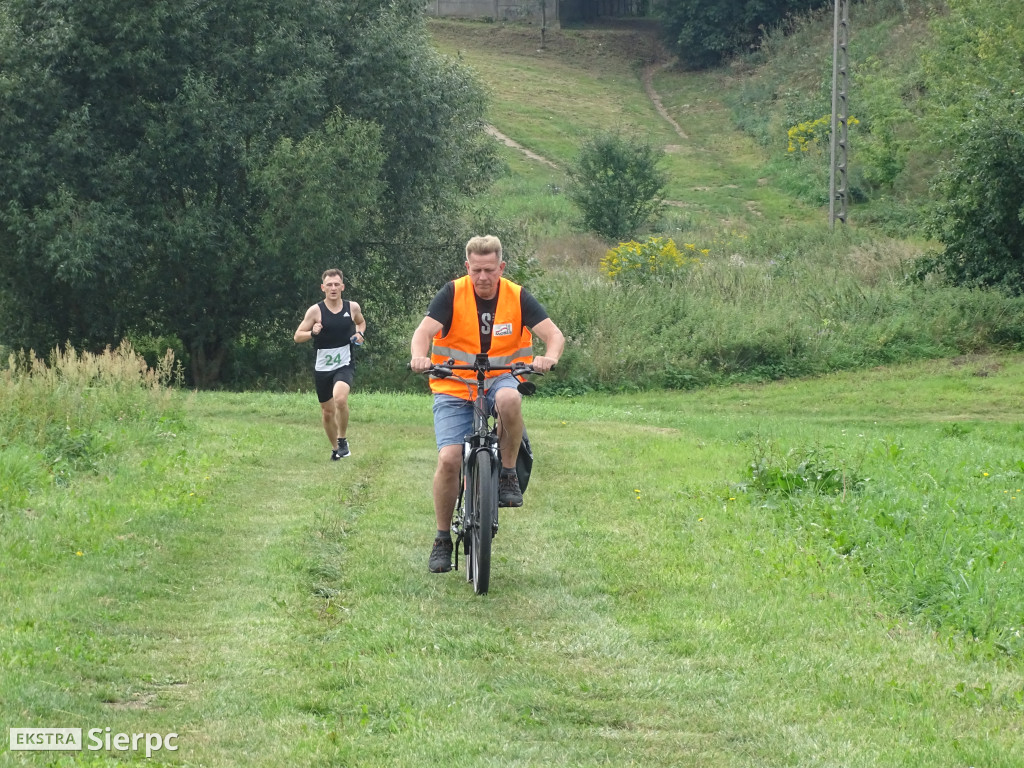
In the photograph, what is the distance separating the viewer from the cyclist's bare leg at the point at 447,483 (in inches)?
322

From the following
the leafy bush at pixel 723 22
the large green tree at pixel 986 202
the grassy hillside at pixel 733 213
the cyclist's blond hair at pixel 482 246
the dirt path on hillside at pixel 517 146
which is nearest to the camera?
the cyclist's blond hair at pixel 482 246

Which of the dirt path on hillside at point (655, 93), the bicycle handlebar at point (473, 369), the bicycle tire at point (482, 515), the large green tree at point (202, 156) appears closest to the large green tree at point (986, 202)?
the large green tree at point (202, 156)

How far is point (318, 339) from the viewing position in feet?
45.4

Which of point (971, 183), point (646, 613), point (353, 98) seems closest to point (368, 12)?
point (353, 98)

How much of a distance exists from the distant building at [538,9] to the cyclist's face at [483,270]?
8197 cm

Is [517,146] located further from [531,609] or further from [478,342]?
[531,609]

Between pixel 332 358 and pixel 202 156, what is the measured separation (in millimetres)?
12261

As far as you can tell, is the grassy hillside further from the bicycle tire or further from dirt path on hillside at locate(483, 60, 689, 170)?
the bicycle tire

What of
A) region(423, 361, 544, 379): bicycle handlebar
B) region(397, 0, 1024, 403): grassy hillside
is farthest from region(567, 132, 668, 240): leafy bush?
region(423, 361, 544, 379): bicycle handlebar

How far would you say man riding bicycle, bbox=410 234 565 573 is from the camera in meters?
8.05

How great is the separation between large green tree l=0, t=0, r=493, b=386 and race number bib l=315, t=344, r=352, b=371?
10933 mm

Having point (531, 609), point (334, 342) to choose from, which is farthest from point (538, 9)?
point (531, 609)

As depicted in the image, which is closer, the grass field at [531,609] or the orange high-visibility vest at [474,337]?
the grass field at [531,609]

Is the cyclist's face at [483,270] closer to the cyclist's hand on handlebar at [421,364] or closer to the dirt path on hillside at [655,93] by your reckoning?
the cyclist's hand on handlebar at [421,364]
